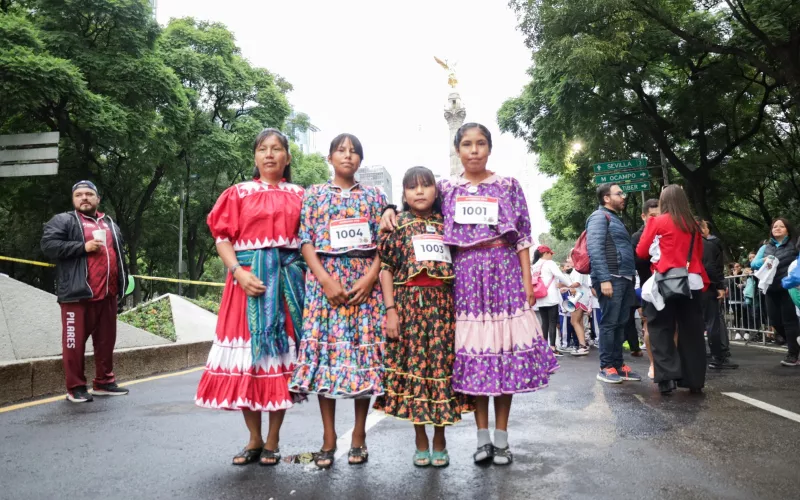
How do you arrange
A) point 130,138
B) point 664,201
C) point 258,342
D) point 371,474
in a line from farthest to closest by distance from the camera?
point 130,138
point 664,201
point 258,342
point 371,474

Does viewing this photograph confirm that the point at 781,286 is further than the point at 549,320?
No

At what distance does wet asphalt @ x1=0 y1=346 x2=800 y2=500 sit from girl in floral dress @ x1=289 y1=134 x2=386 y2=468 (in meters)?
0.41

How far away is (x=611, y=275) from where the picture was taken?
22.5ft

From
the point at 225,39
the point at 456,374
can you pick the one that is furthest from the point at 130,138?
the point at 456,374

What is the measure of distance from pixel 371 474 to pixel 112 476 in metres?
1.38

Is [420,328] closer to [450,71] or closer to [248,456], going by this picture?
A: [248,456]

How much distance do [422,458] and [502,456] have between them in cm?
45

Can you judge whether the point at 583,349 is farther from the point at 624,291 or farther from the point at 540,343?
the point at 540,343

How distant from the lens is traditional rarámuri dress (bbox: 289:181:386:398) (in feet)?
11.9

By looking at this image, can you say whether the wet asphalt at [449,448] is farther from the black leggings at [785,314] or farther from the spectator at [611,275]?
the black leggings at [785,314]

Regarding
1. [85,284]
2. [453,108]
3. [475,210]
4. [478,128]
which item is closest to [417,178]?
[475,210]

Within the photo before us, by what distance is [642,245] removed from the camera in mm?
6340

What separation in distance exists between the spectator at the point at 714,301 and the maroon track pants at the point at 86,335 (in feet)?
22.5

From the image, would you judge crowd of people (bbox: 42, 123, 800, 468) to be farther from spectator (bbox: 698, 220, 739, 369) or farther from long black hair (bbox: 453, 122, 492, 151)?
spectator (bbox: 698, 220, 739, 369)
